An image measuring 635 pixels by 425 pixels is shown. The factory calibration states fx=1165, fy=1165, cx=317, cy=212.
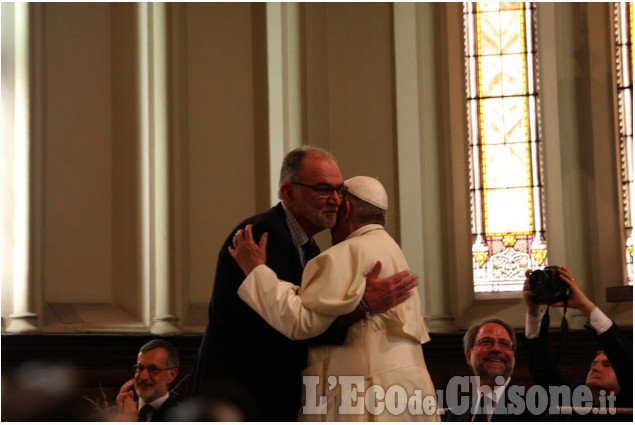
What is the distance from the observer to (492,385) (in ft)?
16.9

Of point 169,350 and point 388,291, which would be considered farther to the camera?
point 169,350

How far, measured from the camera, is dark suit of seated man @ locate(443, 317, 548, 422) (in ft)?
15.9

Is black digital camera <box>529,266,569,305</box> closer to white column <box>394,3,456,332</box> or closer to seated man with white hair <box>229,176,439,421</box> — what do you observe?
seated man with white hair <box>229,176,439,421</box>

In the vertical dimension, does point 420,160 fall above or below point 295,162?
above

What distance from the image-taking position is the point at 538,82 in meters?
8.48

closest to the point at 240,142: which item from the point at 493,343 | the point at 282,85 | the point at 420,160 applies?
the point at 282,85

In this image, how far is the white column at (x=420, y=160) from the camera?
811 centimetres

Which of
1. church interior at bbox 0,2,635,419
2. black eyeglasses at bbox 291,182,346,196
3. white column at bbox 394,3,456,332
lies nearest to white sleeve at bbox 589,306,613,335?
black eyeglasses at bbox 291,182,346,196

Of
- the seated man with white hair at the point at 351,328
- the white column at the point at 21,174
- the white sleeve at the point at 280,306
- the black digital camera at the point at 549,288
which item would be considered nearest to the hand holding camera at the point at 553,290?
the black digital camera at the point at 549,288

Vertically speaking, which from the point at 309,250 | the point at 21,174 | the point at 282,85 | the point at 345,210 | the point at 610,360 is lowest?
the point at 610,360

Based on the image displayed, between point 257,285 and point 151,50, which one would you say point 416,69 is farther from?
point 257,285

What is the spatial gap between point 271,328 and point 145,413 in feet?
4.92

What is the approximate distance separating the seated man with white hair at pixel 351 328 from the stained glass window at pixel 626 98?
4.38m

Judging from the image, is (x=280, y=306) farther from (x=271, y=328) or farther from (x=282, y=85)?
(x=282, y=85)
